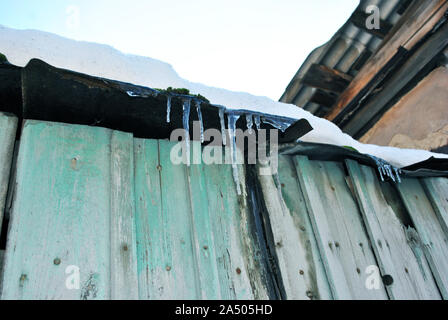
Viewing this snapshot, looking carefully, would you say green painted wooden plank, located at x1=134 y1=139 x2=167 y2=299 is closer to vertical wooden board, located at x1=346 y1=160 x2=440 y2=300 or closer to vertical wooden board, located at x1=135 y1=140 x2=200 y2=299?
vertical wooden board, located at x1=135 y1=140 x2=200 y2=299

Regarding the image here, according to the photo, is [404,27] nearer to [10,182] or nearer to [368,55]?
[368,55]

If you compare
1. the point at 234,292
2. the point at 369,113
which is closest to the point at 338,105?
the point at 369,113

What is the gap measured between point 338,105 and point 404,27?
128 centimetres

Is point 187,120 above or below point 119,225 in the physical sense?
above

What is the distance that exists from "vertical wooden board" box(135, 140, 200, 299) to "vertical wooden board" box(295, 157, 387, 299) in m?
0.91

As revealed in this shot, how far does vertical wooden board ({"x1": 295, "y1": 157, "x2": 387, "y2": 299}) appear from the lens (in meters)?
2.37

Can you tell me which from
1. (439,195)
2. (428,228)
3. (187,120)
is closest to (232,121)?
(187,120)

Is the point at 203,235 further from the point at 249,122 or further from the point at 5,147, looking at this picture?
the point at 5,147

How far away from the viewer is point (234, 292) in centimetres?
205

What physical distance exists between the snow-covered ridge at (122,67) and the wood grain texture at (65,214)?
0.38 metres

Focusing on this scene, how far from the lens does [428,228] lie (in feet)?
9.84

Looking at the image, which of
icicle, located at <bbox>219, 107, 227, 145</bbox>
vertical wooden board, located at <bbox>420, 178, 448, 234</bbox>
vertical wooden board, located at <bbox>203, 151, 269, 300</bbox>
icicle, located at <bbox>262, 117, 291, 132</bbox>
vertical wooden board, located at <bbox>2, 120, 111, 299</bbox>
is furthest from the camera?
vertical wooden board, located at <bbox>420, 178, 448, 234</bbox>

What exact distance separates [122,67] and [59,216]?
3.48 feet

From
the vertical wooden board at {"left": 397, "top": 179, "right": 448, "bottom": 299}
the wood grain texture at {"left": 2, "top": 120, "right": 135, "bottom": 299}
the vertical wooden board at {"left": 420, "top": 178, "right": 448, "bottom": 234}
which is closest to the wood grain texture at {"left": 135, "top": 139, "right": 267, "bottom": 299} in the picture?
the wood grain texture at {"left": 2, "top": 120, "right": 135, "bottom": 299}
